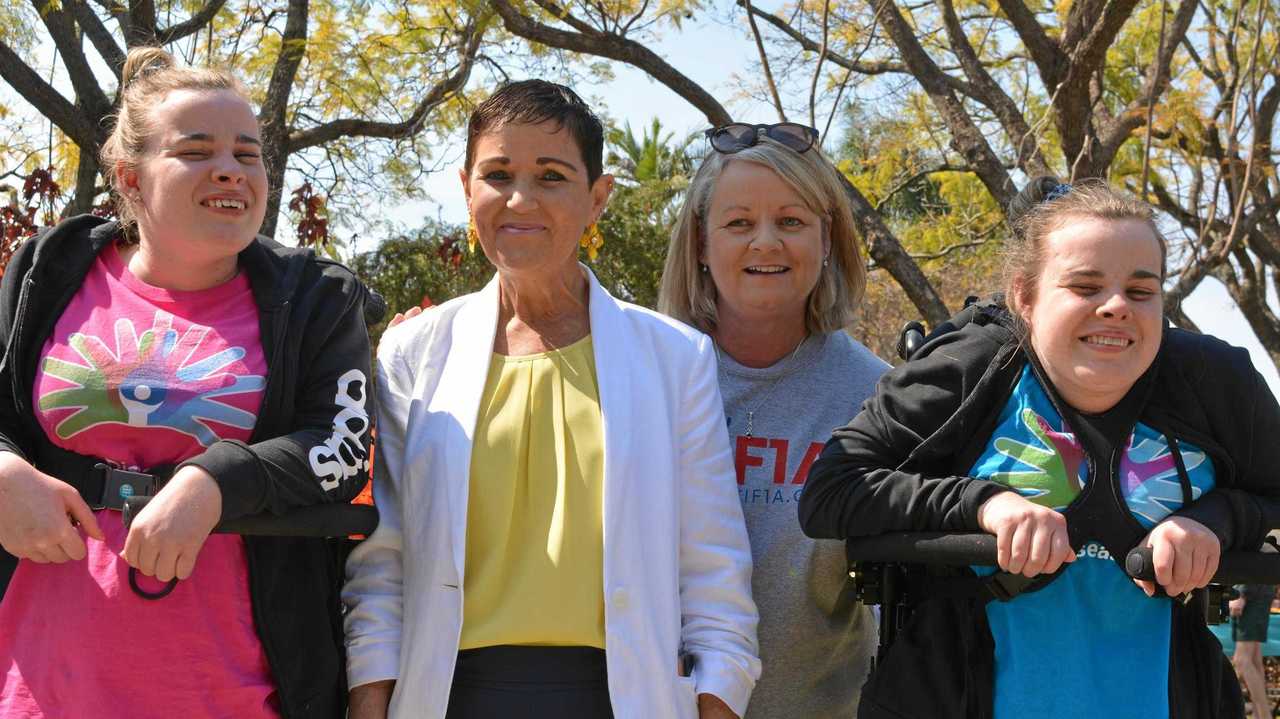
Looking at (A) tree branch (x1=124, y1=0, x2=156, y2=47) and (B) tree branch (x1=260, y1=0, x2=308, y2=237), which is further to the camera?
(B) tree branch (x1=260, y1=0, x2=308, y2=237)

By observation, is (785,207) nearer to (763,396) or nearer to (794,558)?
(763,396)

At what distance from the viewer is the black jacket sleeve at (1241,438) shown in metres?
2.17

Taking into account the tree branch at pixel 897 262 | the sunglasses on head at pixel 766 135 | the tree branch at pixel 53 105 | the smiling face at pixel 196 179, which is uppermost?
the tree branch at pixel 53 105

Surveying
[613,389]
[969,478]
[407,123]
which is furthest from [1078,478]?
[407,123]

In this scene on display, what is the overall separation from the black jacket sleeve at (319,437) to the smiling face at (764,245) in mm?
1017

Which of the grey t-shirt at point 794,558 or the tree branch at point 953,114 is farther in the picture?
the tree branch at point 953,114

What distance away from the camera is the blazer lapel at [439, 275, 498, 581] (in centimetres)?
244

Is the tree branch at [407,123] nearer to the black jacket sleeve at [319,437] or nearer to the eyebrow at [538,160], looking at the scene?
the eyebrow at [538,160]

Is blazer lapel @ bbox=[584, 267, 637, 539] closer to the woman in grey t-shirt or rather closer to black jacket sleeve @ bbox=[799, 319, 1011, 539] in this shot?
black jacket sleeve @ bbox=[799, 319, 1011, 539]

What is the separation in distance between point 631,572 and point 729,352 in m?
0.95

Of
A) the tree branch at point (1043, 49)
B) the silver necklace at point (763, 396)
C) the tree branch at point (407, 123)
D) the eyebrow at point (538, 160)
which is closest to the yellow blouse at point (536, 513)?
the eyebrow at point (538, 160)

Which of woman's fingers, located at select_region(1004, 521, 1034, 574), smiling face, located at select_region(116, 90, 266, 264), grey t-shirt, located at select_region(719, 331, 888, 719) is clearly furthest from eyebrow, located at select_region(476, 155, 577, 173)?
woman's fingers, located at select_region(1004, 521, 1034, 574)

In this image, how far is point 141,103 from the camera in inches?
96.3

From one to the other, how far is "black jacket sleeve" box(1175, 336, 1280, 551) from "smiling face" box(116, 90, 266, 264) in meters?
1.81
